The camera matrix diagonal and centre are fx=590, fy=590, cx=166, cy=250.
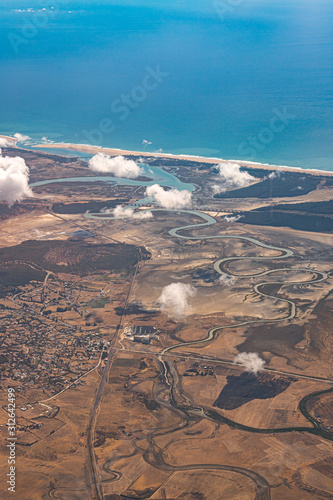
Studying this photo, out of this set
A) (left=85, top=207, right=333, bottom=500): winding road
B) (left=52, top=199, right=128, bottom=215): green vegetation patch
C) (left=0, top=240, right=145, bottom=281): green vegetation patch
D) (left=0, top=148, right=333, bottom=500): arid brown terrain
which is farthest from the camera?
(left=52, top=199, right=128, bottom=215): green vegetation patch

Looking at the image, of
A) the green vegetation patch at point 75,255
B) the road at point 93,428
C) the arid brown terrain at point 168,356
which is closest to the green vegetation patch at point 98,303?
the arid brown terrain at point 168,356

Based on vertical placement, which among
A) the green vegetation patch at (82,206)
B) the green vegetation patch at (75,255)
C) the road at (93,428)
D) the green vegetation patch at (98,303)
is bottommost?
the road at (93,428)

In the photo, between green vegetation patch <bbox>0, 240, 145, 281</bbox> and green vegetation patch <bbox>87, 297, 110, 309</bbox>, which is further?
green vegetation patch <bbox>0, 240, 145, 281</bbox>

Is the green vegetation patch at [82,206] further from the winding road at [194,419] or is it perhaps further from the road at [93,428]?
the road at [93,428]

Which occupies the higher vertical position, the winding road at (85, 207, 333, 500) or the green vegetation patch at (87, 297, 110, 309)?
the green vegetation patch at (87, 297, 110, 309)

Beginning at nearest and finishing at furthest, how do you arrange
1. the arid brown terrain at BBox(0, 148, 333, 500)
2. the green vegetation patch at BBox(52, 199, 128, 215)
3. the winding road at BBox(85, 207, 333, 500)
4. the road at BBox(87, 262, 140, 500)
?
the road at BBox(87, 262, 140, 500) → the winding road at BBox(85, 207, 333, 500) → the arid brown terrain at BBox(0, 148, 333, 500) → the green vegetation patch at BBox(52, 199, 128, 215)

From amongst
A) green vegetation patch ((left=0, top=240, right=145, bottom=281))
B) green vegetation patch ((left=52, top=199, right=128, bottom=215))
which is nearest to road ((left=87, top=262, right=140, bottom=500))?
green vegetation patch ((left=0, top=240, right=145, bottom=281))

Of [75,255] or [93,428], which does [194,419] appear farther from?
[75,255]

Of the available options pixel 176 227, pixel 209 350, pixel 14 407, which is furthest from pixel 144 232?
pixel 14 407

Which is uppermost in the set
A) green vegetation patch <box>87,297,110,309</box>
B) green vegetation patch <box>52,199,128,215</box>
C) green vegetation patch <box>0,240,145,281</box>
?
green vegetation patch <box>52,199,128,215</box>

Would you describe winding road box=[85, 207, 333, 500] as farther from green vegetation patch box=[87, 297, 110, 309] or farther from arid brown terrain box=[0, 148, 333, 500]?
green vegetation patch box=[87, 297, 110, 309]

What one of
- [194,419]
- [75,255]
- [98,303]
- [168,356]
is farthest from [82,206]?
[194,419]
